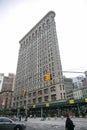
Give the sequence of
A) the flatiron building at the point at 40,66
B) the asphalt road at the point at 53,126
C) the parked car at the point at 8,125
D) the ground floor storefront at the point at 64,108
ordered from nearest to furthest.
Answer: the parked car at the point at 8,125 → the asphalt road at the point at 53,126 → the ground floor storefront at the point at 64,108 → the flatiron building at the point at 40,66

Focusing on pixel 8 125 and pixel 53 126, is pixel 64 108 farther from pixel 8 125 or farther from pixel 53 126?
pixel 8 125

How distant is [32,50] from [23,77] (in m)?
20.5

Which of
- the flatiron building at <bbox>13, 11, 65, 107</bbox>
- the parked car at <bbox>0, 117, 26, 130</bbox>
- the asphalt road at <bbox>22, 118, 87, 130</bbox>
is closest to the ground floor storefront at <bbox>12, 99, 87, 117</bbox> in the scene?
the flatiron building at <bbox>13, 11, 65, 107</bbox>

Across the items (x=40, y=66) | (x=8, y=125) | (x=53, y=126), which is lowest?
(x=53, y=126)

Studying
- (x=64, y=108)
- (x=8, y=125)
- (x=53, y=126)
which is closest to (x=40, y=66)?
(x=64, y=108)

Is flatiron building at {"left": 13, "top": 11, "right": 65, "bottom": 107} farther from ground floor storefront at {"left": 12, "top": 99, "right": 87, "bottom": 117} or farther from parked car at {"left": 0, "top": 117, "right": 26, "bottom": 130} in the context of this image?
parked car at {"left": 0, "top": 117, "right": 26, "bottom": 130}

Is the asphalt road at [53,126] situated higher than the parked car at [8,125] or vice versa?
the parked car at [8,125]

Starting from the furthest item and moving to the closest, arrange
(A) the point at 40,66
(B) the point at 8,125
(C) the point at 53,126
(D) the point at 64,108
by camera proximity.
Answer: (A) the point at 40,66
(D) the point at 64,108
(C) the point at 53,126
(B) the point at 8,125

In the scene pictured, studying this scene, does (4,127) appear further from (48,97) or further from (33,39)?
(33,39)

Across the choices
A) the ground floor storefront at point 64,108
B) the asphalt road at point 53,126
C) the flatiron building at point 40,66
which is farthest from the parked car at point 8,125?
the flatiron building at point 40,66

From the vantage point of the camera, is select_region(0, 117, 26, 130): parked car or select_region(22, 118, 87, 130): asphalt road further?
select_region(22, 118, 87, 130): asphalt road

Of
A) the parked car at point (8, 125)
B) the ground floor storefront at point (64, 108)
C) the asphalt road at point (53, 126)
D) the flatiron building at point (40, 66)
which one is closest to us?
the parked car at point (8, 125)

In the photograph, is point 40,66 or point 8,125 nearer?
point 8,125

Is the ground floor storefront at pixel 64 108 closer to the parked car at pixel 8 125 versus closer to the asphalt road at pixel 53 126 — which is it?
the asphalt road at pixel 53 126
